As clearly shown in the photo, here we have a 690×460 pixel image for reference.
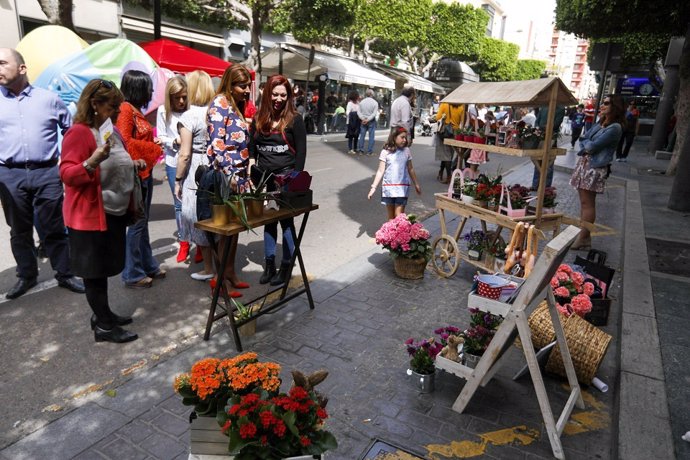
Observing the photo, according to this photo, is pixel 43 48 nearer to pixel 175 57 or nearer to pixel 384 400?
pixel 175 57

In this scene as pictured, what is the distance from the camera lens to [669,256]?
6211mm

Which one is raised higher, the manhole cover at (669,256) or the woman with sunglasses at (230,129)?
the woman with sunglasses at (230,129)

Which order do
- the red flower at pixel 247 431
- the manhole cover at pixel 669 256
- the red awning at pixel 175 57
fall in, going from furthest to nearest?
the red awning at pixel 175 57
the manhole cover at pixel 669 256
the red flower at pixel 247 431

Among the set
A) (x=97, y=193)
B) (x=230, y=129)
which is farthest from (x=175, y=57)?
(x=97, y=193)

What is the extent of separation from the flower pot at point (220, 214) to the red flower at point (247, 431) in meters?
1.84

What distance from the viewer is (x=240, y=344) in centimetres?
344

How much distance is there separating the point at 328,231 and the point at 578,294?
3573 millimetres

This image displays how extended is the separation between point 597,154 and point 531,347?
462cm

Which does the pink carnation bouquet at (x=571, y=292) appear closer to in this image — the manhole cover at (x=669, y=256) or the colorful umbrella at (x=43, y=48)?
the manhole cover at (x=669, y=256)

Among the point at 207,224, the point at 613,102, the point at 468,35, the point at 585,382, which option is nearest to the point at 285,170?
the point at 207,224

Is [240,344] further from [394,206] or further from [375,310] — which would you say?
[394,206]

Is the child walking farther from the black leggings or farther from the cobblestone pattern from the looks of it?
the black leggings

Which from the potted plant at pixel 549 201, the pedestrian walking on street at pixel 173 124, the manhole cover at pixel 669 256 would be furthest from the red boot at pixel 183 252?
the manhole cover at pixel 669 256

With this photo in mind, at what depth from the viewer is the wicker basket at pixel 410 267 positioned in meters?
4.95
